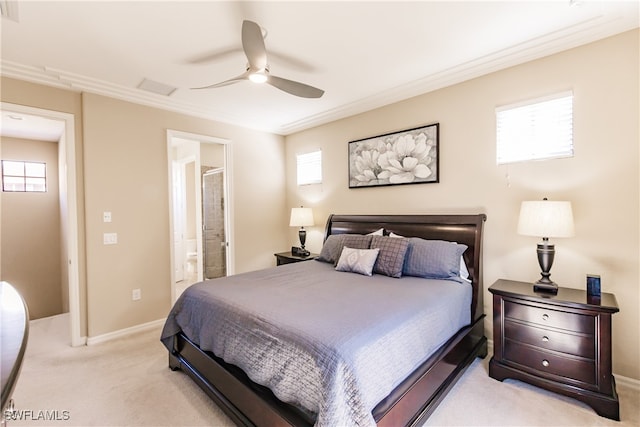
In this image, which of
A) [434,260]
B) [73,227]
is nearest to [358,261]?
[434,260]

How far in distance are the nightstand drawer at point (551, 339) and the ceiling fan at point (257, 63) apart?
2.51m

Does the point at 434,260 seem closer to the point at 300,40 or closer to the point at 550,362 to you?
the point at 550,362

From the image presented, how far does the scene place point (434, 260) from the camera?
8.89 feet

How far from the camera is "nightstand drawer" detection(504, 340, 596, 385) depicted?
2.02 metres

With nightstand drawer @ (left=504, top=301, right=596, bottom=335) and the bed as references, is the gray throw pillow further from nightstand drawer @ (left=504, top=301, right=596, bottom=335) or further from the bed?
nightstand drawer @ (left=504, top=301, right=596, bottom=335)

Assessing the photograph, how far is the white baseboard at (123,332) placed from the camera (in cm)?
315

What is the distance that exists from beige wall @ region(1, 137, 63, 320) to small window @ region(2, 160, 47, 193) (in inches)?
2.3

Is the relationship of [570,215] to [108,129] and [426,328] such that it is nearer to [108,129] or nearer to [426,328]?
[426,328]

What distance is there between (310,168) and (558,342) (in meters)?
3.56

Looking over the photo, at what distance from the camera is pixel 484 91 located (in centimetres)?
291

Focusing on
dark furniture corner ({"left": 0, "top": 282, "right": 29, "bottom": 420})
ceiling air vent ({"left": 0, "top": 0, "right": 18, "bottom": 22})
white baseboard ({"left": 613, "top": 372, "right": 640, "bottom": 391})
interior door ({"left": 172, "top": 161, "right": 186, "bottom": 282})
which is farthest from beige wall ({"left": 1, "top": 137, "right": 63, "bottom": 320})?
white baseboard ({"left": 613, "top": 372, "right": 640, "bottom": 391})

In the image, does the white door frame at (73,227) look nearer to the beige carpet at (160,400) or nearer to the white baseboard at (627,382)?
the beige carpet at (160,400)

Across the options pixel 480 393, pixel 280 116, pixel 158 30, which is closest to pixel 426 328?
pixel 480 393

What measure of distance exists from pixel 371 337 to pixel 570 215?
184 centimetres
